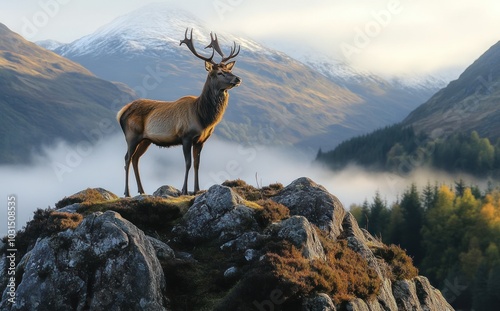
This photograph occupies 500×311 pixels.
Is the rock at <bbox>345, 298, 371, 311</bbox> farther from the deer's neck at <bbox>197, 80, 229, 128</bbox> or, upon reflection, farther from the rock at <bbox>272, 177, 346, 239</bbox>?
the deer's neck at <bbox>197, 80, 229, 128</bbox>

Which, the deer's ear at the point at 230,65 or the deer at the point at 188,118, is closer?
the deer at the point at 188,118

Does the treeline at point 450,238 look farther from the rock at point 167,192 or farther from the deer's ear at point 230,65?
the deer's ear at point 230,65

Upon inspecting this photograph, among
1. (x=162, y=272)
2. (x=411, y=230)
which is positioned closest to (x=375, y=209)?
(x=411, y=230)

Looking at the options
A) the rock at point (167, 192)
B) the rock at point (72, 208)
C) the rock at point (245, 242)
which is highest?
the rock at point (167, 192)

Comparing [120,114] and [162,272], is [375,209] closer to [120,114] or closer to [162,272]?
[120,114]

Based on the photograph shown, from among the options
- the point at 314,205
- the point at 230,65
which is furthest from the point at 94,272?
the point at 230,65

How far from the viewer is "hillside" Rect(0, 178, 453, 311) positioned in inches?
764

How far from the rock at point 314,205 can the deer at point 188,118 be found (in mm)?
3860

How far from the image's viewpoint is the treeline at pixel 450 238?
107 m

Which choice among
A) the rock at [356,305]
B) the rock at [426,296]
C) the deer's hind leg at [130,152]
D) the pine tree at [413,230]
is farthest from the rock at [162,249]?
the pine tree at [413,230]

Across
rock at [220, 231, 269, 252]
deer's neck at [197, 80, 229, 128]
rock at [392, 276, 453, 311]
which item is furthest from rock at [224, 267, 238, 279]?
deer's neck at [197, 80, 229, 128]

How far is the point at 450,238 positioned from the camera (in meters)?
124

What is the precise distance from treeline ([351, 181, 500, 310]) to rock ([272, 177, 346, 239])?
78.8 metres

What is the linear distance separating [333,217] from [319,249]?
3.41 meters
